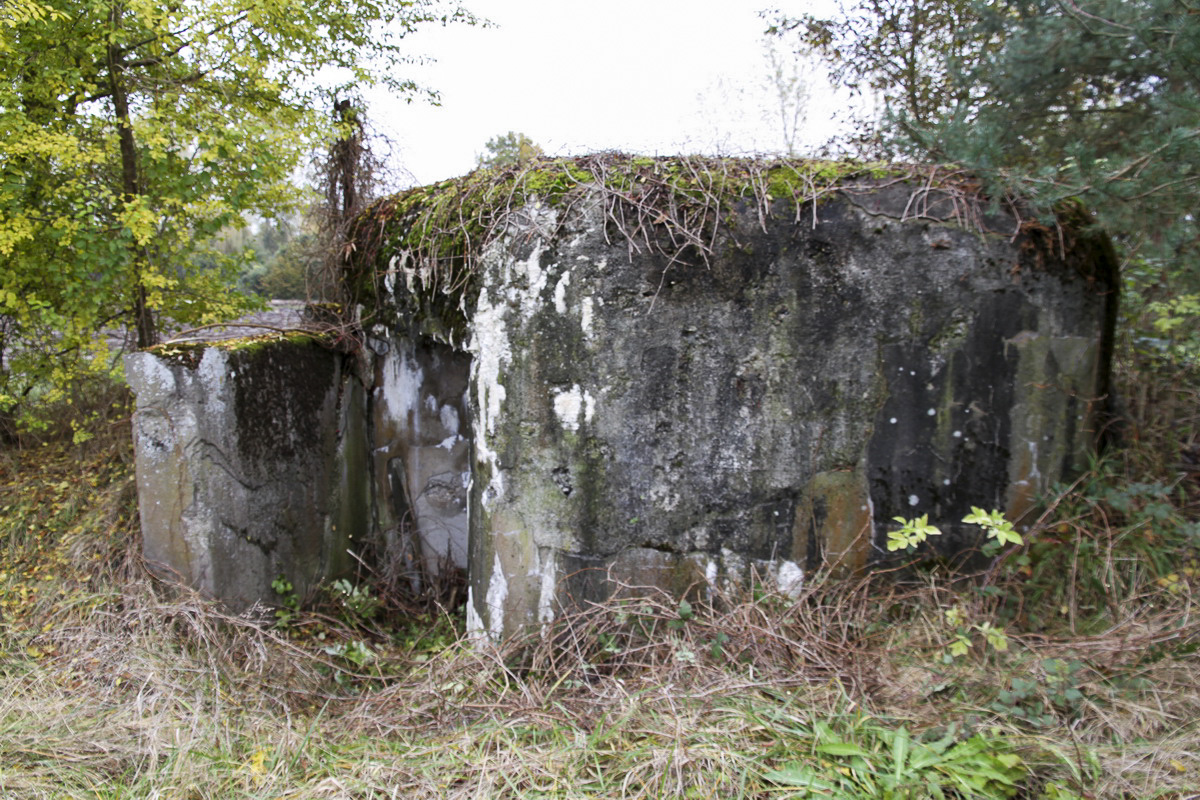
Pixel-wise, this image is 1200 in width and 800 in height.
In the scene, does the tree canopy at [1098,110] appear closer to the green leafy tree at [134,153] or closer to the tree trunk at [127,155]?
the green leafy tree at [134,153]

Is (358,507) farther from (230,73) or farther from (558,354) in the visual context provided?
(230,73)

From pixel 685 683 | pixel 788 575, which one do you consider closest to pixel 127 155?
pixel 685 683

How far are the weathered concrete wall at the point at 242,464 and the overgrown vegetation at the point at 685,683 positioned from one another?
0.64ft

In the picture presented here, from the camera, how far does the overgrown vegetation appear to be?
208 cm

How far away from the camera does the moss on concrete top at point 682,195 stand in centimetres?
289

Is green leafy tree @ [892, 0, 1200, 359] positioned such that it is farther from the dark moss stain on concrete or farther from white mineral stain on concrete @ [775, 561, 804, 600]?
the dark moss stain on concrete

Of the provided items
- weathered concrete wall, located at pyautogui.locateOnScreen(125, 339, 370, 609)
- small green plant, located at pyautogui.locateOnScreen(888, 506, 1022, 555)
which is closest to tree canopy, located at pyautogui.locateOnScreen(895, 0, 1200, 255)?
small green plant, located at pyautogui.locateOnScreen(888, 506, 1022, 555)

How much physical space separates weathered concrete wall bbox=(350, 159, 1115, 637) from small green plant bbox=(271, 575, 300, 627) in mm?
1236

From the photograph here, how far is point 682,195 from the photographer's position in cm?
291

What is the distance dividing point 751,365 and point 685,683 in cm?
133

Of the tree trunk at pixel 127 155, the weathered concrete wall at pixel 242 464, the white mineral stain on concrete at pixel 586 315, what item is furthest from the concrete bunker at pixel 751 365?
the tree trunk at pixel 127 155

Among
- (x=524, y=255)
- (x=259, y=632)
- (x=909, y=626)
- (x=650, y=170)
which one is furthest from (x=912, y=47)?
(x=259, y=632)

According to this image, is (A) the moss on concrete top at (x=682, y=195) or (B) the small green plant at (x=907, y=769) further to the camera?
(A) the moss on concrete top at (x=682, y=195)

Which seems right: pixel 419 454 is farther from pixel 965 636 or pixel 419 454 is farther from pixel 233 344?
pixel 965 636
